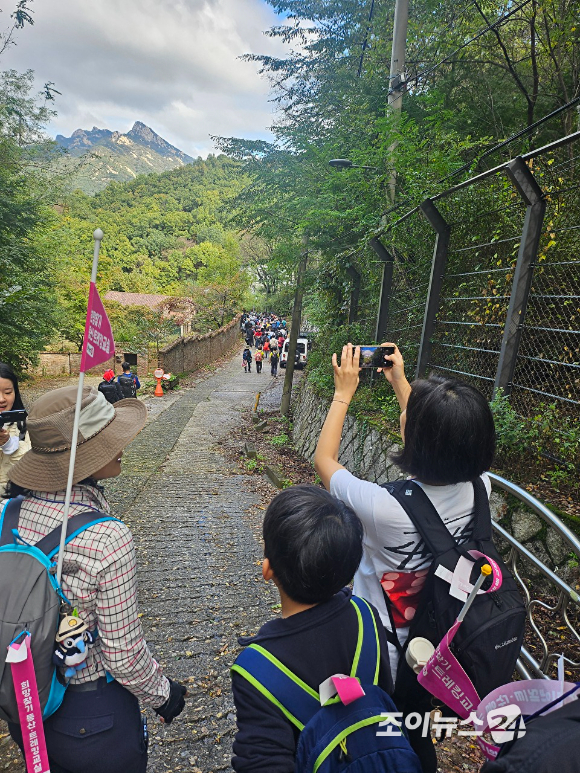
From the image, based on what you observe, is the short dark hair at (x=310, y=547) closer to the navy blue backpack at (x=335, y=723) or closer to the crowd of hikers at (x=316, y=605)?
the crowd of hikers at (x=316, y=605)

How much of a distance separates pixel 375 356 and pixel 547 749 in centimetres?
155

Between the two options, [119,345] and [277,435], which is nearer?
[277,435]

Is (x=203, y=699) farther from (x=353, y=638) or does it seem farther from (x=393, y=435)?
(x=393, y=435)

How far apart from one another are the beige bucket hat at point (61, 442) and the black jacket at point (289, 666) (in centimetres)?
82

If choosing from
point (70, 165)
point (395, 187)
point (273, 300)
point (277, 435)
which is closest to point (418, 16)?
point (395, 187)

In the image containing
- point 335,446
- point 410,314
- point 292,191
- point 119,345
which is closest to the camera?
point 335,446

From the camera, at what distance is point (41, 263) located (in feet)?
55.0

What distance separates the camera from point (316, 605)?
1217mm

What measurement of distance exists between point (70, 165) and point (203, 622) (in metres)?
31.3

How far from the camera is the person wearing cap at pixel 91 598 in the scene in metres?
1.44

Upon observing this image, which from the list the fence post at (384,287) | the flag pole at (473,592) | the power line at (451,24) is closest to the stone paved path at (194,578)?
the flag pole at (473,592)

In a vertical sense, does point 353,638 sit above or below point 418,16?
below

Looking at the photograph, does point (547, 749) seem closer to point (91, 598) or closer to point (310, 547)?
point (310, 547)

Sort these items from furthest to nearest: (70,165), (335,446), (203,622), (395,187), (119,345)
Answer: (70,165) < (119,345) < (395,187) < (203,622) < (335,446)
